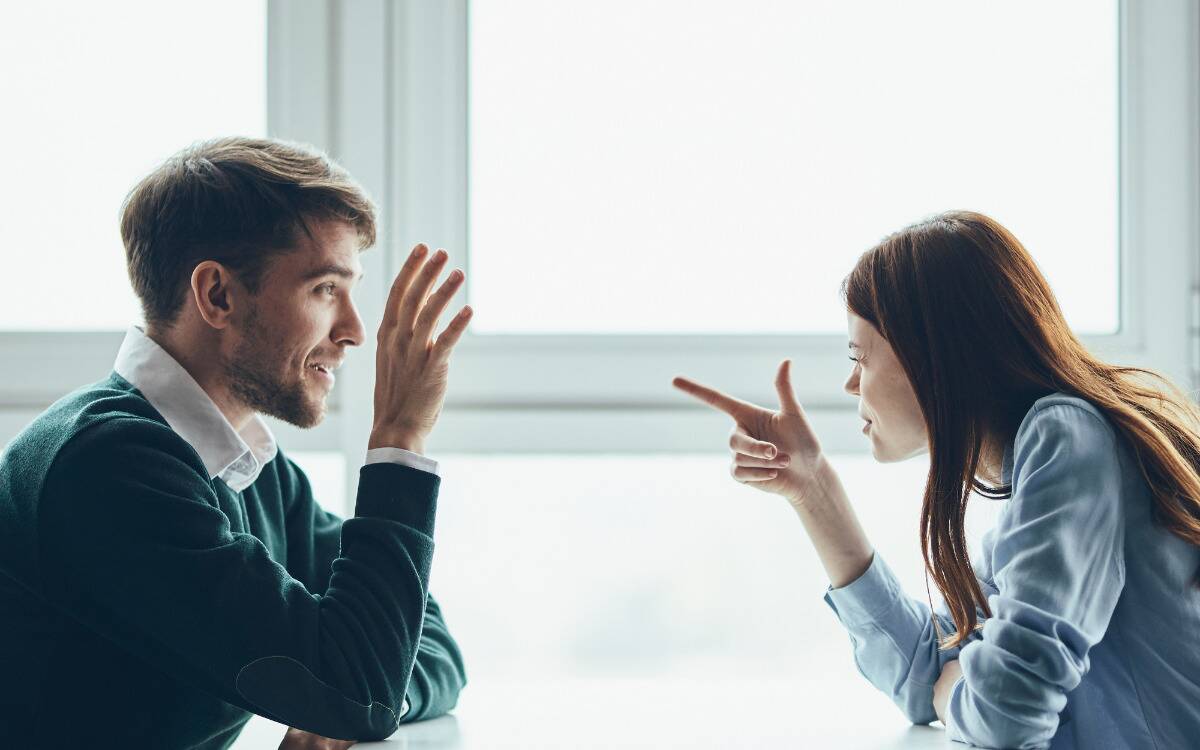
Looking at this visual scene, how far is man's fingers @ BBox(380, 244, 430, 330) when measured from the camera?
3.48 feet

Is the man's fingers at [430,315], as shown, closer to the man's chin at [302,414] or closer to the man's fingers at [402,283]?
the man's fingers at [402,283]

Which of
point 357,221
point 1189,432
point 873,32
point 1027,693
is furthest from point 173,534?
point 873,32

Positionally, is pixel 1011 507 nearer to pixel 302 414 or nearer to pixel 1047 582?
pixel 1047 582

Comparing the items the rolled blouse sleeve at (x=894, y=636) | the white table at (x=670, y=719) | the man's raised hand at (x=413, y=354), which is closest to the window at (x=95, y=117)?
the man's raised hand at (x=413, y=354)

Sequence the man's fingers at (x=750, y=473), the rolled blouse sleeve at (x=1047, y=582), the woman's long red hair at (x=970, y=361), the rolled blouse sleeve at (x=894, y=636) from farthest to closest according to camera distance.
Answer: the man's fingers at (x=750, y=473)
the rolled blouse sleeve at (x=894, y=636)
the woman's long red hair at (x=970, y=361)
the rolled blouse sleeve at (x=1047, y=582)

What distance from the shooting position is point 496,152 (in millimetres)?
1574

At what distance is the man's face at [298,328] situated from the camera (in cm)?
104

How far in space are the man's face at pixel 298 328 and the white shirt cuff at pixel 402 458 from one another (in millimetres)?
128

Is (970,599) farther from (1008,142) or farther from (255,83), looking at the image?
(255,83)

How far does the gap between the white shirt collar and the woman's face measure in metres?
0.68

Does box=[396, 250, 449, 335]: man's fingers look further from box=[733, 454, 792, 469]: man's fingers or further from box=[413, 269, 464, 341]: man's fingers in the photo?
box=[733, 454, 792, 469]: man's fingers

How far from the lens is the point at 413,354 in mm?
1053

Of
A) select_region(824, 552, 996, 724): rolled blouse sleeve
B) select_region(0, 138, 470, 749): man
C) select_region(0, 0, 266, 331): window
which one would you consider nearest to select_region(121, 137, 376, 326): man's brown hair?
select_region(0, 138, 470, 749): man

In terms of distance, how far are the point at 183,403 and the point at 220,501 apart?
11cm
